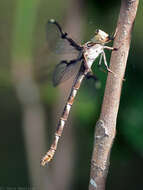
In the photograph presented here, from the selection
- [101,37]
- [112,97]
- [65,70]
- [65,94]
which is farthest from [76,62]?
[112,97]

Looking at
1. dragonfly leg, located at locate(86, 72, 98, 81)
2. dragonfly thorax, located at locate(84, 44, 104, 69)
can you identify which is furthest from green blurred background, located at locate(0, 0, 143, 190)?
dragonfly thorax, located at locate(84, 44, 104, 69)

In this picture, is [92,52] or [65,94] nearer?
[92,52]

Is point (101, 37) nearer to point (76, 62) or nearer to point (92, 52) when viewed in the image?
point (92, 52)

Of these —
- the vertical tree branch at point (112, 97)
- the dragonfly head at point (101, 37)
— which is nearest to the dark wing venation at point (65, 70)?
the dragonfly head at point (101, 37)

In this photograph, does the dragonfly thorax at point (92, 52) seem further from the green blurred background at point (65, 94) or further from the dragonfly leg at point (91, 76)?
the green blurred background at point (65, 94)

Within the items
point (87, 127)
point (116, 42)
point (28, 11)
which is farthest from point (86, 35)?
point (116, 42)

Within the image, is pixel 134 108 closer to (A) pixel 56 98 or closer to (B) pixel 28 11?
(A) pixel 56 98

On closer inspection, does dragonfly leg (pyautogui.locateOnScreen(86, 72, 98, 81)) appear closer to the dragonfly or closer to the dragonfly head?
the dragonfly
